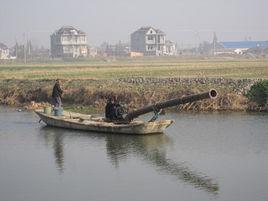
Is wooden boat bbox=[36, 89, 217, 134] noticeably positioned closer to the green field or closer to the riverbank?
the riverbank

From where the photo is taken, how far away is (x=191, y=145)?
84.9ft

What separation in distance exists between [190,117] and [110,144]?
8.80m

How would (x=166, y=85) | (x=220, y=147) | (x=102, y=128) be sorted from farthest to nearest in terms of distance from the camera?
(x=166, y=85) → (x=102, y=128) → (x=220, y=147)

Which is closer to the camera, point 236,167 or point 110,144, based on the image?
point 236,167

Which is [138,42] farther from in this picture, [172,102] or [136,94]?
[172,102]

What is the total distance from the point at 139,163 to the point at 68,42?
137309 millimetres

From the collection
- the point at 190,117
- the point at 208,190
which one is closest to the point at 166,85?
the point at 190,117

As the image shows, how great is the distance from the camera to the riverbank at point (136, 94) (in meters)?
37.8

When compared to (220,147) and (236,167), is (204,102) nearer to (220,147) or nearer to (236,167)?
(220,147)

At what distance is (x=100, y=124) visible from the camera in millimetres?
29266

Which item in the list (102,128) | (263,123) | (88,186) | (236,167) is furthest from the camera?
(263,123)

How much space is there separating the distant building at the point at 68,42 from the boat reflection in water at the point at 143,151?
127295mm

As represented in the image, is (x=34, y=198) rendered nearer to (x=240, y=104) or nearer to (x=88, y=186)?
(x=88, y=186)

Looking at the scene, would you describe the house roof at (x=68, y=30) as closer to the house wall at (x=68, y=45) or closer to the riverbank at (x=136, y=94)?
the house wall at (x=68, y=45)
